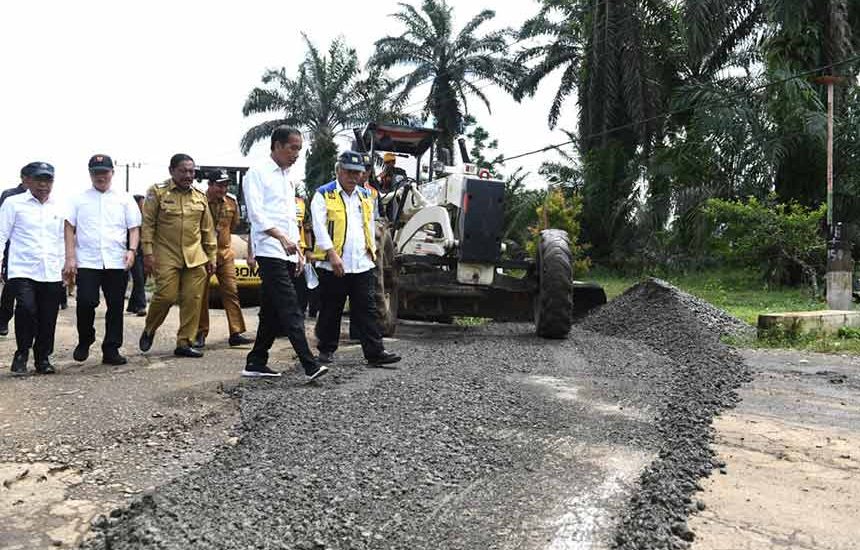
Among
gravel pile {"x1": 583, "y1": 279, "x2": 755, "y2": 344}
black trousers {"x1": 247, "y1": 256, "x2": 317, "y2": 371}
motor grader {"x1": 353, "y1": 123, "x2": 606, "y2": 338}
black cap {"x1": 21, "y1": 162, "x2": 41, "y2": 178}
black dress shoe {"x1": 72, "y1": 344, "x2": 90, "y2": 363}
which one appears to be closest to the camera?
black trousers {"x1": 247, "y1": 256, "x2": 317, "y2": 371}

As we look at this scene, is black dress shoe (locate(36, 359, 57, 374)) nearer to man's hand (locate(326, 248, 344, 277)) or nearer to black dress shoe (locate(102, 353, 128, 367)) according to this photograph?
black dress shoe (locate(102, 353, 128, 367))

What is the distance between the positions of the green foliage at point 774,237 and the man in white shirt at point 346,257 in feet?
43.7

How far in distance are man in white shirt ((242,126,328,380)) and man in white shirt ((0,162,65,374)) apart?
1766mm

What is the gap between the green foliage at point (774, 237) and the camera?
1812 cm

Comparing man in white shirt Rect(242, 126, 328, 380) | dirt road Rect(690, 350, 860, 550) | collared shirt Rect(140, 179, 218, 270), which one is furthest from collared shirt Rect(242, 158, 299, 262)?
dirt road Rect(690, 350, 860, 550)

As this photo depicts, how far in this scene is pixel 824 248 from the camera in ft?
57.9

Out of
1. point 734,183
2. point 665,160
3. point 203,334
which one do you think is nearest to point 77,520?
point 203,334

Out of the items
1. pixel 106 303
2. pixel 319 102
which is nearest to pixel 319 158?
pixel 319 102

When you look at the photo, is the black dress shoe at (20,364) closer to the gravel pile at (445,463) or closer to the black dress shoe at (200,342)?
the black dress shoe at (200,342)

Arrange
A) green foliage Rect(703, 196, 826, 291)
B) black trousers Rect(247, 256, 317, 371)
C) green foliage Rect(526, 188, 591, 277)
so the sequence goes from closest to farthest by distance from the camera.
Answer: black trousers Rect(247, 256, 317, 371) < green foliage Rect(703, 196, 826, 291) < green foliage Rect(526, 188, 591, 277)

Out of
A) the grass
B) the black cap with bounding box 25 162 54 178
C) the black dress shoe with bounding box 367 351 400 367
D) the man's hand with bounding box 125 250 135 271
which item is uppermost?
the black cap with bounding box 25 162 54 178

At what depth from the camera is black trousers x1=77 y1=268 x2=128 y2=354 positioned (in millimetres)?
6781

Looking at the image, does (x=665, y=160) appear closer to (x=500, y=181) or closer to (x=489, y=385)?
(x=500, y=181)

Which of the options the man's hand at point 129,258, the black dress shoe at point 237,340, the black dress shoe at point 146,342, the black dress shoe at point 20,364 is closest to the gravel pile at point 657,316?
the black dress shoe at point 237,340
